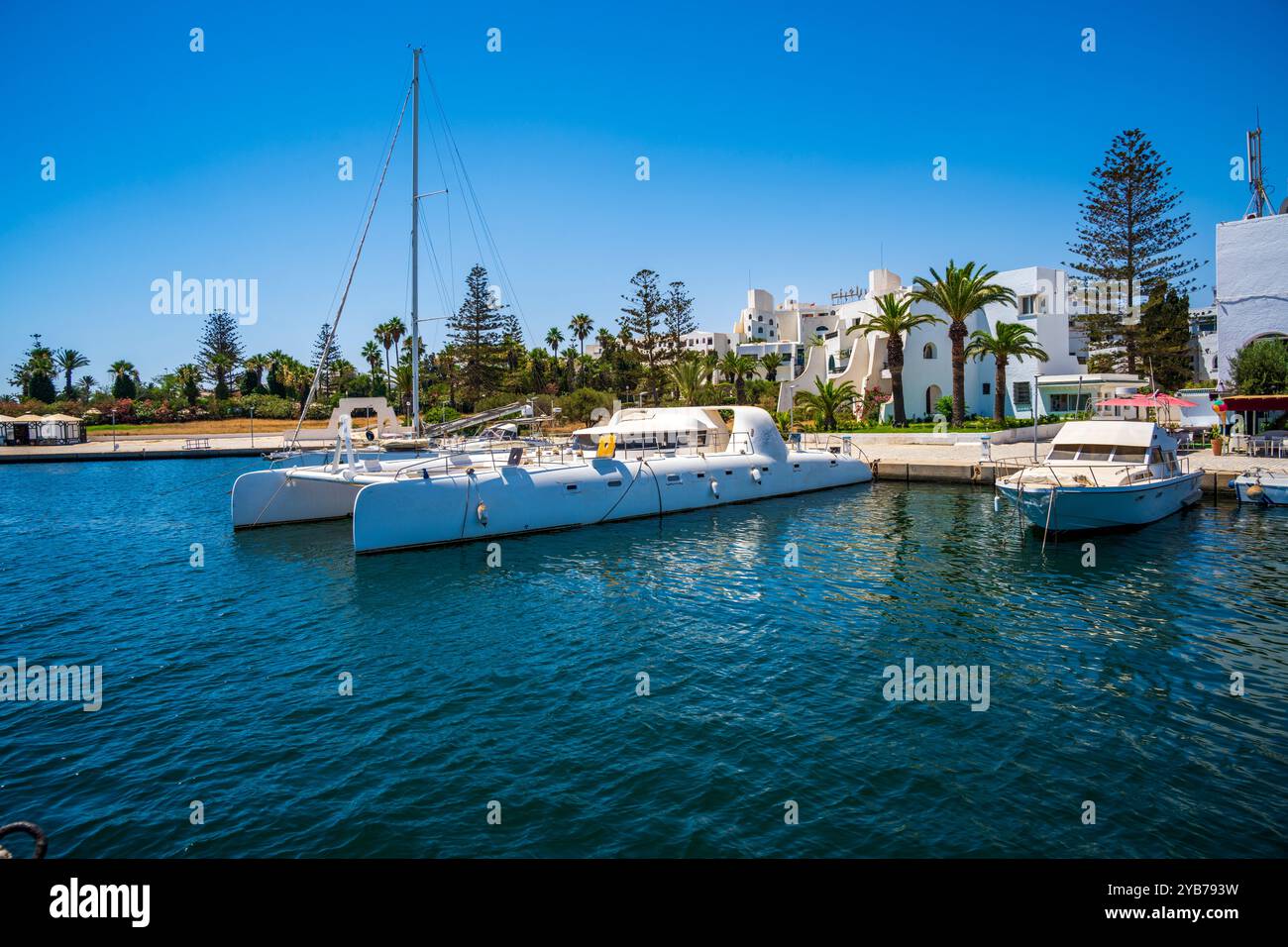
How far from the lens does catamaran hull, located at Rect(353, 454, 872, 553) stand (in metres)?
19.3

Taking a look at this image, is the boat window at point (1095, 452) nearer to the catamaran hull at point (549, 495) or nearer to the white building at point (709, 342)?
the catamaran hull at point (549, 495)

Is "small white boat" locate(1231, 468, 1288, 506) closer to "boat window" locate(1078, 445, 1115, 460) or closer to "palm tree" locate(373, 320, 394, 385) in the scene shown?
"boat window" locate(1078, 445, 1115, 460)

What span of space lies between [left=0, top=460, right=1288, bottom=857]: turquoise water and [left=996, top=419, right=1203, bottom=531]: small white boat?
2.95 ft

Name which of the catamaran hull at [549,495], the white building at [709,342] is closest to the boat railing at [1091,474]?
the catamaran hull at [549,495]

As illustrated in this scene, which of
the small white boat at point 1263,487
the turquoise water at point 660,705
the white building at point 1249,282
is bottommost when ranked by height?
the turquoise water at point 660,705

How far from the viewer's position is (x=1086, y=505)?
19.0 m

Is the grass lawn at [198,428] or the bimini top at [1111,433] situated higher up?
the grass lawn at [198,428]

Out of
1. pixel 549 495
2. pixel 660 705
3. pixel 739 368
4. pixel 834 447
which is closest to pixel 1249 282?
pixel 834 447

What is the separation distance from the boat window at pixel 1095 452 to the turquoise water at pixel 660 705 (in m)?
3.10

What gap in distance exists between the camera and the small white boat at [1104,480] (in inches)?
746

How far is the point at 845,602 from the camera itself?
46.8 feet

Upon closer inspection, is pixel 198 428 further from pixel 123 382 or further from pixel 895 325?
pixel 895 325
